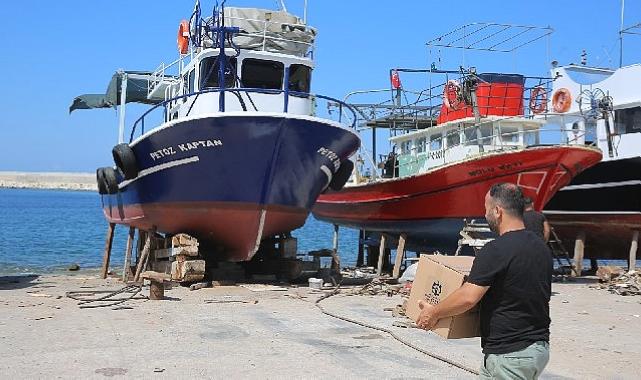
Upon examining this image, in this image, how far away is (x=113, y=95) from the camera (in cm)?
1948

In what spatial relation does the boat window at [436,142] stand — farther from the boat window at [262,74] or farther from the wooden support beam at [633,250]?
the boat window at [262,74]

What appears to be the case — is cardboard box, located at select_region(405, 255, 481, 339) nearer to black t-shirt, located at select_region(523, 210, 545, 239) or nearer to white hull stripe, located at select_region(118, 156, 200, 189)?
black t-shirt, located at select_region(523, 210, 545, 239)

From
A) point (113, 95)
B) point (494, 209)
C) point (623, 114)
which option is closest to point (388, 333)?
point (494, 209)

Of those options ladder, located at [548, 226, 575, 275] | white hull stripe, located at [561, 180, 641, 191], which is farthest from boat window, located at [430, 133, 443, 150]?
ladder, located at [548, 226, 575, 275]

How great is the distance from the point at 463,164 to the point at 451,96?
3.35 metres

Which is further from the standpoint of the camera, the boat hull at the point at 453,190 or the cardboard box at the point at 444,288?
the boat hull at the point at 453,190

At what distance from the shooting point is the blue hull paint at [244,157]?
476 inches

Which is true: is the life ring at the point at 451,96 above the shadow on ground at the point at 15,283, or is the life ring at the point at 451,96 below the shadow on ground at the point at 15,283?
above

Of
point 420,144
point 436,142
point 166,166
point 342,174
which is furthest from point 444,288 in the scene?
point 420,144

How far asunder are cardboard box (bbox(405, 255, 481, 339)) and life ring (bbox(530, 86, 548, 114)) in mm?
14268

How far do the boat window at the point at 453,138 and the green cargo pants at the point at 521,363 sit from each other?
548 inches

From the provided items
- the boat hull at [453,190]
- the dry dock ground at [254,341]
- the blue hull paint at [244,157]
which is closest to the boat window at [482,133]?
the boat hull at [453,190]

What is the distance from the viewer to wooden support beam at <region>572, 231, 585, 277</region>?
16.8 m

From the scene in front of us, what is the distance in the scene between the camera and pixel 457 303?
3.70 meters
